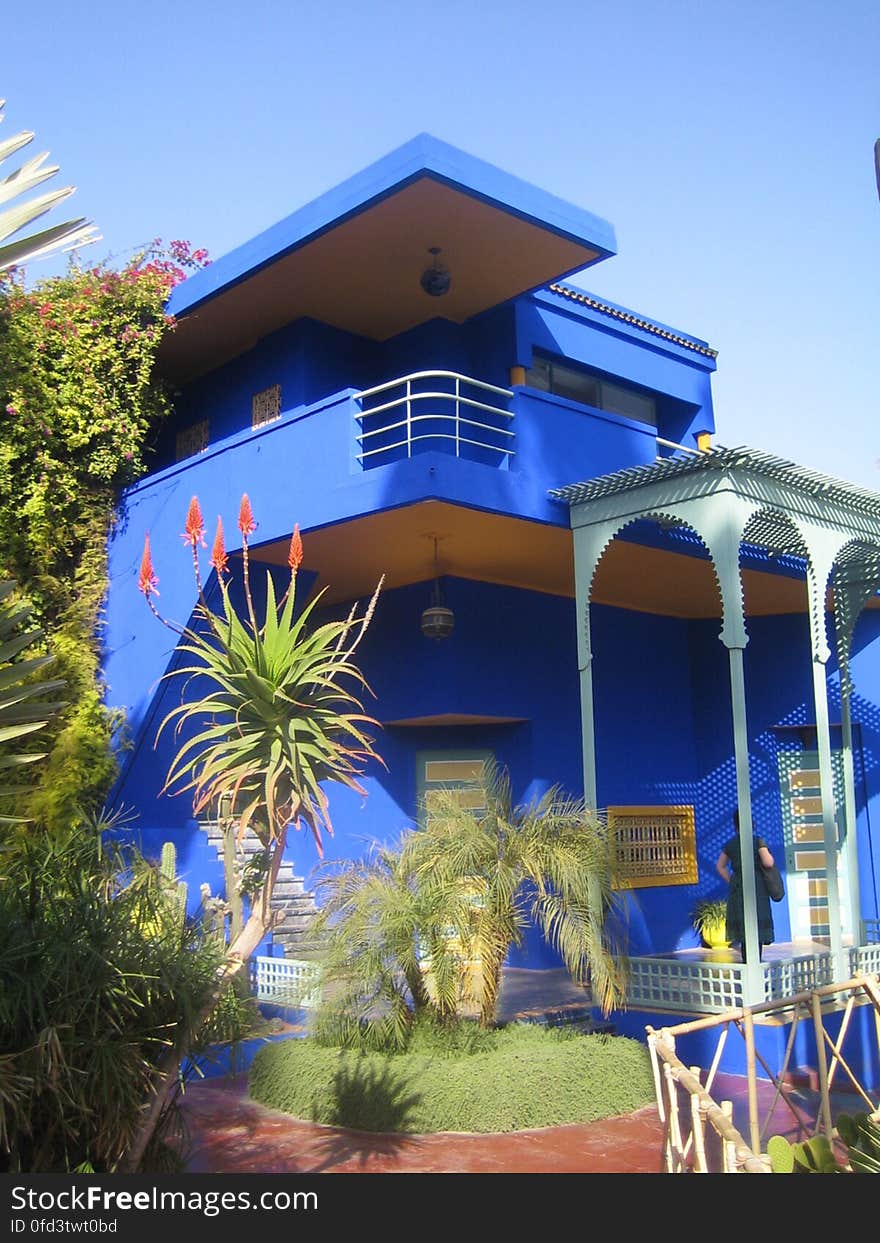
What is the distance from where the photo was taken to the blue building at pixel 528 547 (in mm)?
9898

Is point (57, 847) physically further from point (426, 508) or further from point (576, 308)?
point (576, 308)

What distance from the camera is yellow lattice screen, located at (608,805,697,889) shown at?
513 inches

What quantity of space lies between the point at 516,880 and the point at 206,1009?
355 centimetres

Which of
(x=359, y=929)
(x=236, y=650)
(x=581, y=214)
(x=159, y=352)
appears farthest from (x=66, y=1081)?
(x=159, y=352)

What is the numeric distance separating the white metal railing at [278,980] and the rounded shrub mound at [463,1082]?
0.91 meters

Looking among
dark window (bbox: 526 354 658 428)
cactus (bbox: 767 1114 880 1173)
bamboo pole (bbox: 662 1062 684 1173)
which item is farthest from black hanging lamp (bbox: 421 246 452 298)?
cactus (bbox: 767 1114 880 1173)

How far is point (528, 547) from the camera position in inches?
443

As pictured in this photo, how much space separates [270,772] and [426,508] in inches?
193

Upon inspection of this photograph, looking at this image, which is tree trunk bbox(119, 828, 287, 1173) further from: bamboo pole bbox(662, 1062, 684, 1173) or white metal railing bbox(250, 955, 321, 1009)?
white metal railing bbox(250, 955, 321, 1009)

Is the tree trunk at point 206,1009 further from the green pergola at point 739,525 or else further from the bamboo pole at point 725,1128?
the green pergola at point 739,525

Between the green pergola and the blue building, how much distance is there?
0.03 meters

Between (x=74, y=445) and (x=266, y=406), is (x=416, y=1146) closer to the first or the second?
(x=74, y=445)

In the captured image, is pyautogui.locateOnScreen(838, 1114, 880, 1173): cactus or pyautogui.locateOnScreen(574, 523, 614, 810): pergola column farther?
pyautogui.locateOnScreen(574, 523, 614, 810): pergola column

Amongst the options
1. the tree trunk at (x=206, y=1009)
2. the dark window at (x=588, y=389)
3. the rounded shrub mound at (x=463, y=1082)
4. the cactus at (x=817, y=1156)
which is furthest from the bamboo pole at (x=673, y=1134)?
the dark window at (x=588, y=389)
